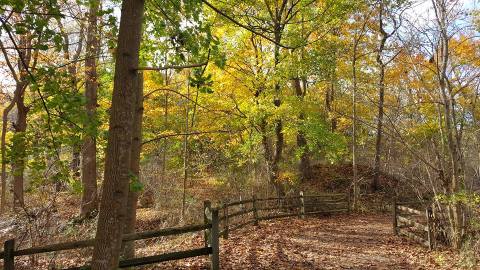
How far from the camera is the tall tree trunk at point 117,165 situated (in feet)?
9.79

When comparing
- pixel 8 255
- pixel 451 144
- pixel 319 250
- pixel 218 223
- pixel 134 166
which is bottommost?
pixel 319 250

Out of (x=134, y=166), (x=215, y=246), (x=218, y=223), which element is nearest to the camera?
(x=134, y=166)

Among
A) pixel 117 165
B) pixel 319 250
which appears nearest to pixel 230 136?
pixel 319 250

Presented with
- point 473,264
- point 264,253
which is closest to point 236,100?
point 264,253

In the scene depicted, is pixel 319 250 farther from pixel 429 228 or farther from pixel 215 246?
pixel 215 246

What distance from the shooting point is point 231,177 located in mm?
20016

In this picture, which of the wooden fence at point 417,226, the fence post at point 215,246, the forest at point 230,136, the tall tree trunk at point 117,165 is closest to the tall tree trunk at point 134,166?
the forest at point 230,136

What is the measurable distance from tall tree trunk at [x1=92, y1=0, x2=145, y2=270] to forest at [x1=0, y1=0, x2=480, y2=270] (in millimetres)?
11

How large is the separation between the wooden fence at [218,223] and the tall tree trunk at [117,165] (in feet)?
5.86

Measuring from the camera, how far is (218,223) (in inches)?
292

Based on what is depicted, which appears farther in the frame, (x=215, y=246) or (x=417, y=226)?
(x=417, y=226)

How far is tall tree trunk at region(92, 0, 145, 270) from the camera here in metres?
2.98

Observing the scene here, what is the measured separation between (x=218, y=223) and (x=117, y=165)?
4697mm

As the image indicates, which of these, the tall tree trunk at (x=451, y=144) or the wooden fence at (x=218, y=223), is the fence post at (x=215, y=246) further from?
the tall tree trunk at (x=451, y=144)
